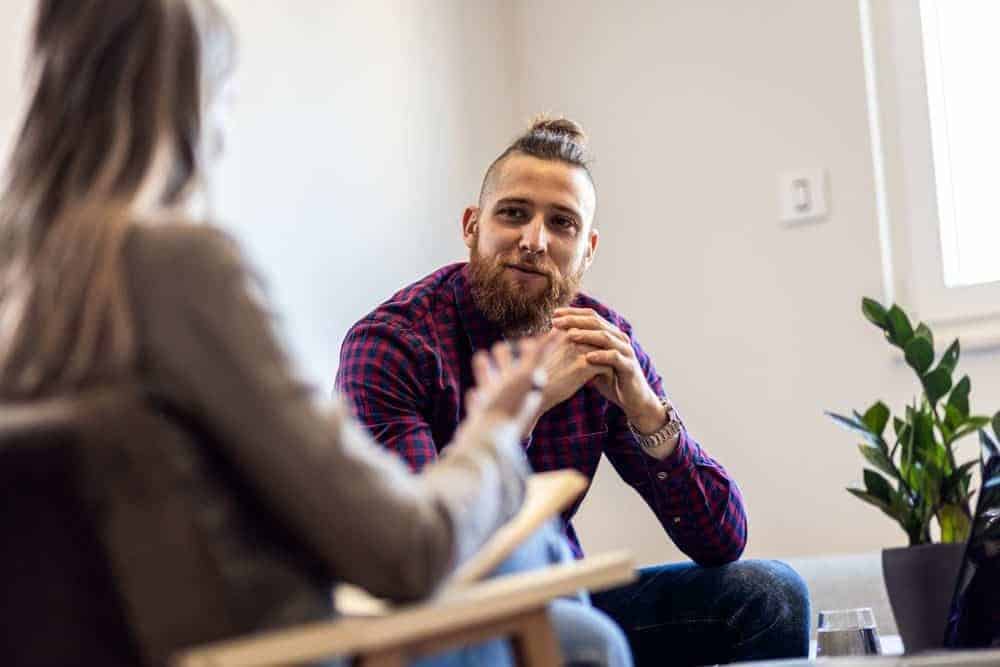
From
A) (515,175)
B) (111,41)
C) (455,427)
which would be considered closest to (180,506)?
(111,41)

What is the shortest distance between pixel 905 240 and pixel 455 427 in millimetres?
1229

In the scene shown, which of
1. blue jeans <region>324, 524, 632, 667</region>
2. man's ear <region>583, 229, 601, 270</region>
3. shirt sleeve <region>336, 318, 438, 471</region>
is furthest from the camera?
man's ear <region>583, 229, 601, 270</region>

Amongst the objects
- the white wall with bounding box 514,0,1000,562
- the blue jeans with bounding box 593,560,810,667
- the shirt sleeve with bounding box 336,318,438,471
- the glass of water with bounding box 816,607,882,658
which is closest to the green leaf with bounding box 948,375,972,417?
the glass of water with bounding box 816,607,882,658

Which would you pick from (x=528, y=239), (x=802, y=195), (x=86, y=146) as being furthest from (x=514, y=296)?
(x=86, y=146)

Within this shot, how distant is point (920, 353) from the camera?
5.90 feet

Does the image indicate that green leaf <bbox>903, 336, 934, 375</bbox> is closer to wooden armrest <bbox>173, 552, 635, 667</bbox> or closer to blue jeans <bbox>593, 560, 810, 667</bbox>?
blue jeans <bbox>593, 560, 810, 667</bbox>

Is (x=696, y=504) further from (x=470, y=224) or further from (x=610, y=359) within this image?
(x=470, y=224)

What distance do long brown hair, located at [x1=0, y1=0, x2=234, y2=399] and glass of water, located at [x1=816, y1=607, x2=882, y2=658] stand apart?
120 centimetres

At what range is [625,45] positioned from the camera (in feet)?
10.8

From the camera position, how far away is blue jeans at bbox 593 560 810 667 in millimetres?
2117

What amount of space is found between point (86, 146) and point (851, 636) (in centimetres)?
127

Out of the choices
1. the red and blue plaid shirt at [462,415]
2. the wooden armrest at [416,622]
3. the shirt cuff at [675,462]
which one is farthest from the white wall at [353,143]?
the wooden armrest at [416,622]

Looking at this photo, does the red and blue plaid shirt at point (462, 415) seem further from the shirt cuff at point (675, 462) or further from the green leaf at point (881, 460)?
the green leaf at point (881, 460)

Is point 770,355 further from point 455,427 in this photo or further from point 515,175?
point 455,427
